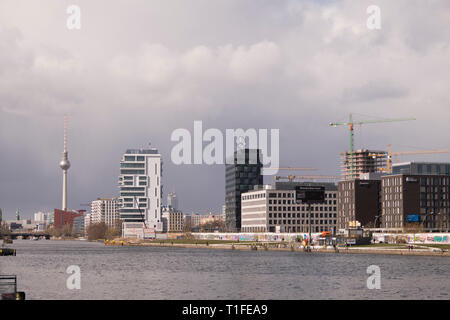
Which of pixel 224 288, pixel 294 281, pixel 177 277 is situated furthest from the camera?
pixel 177 277

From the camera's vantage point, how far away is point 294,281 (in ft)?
339
